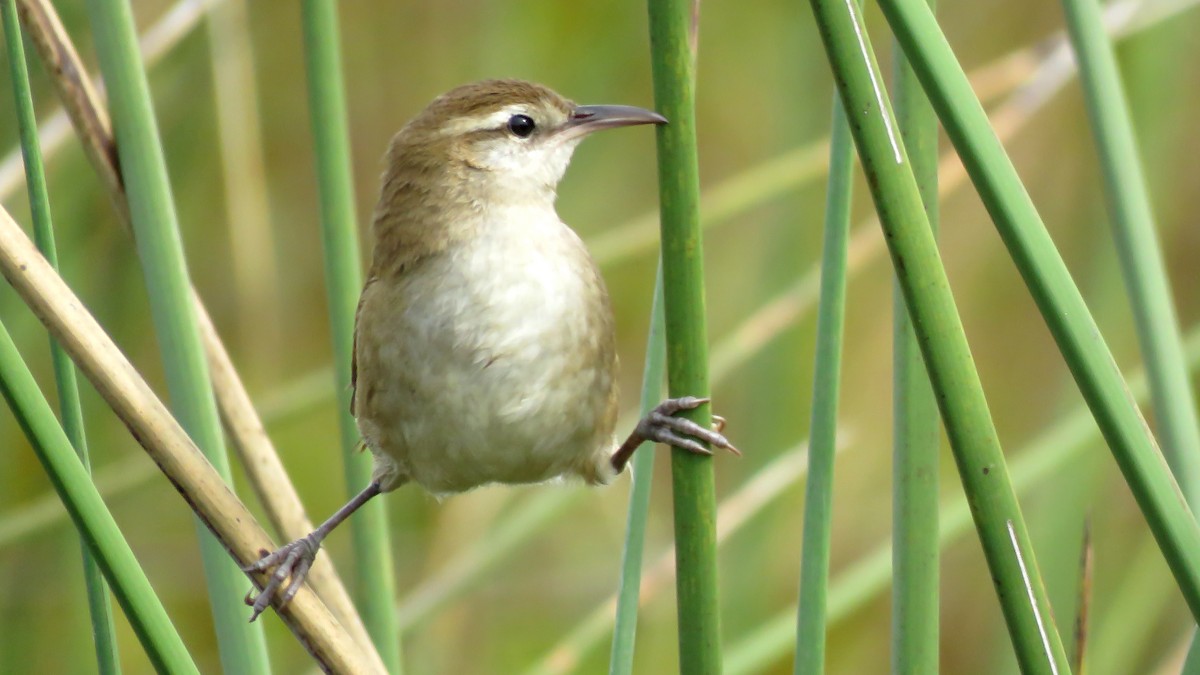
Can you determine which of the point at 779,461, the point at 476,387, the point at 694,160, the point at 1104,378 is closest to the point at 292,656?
the point at 779,461

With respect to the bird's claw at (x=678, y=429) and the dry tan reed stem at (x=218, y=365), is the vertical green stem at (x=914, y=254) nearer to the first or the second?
the bird's claw at (x=678, y=429)

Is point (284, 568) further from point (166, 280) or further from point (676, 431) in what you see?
point (676, 431)

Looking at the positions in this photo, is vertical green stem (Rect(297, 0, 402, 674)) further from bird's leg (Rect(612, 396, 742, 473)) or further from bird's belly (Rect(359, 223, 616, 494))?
bird's leg (Rect(612, 396, 742, 473))

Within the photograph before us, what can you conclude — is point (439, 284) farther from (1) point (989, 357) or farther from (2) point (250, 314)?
(1) point (989, 357)

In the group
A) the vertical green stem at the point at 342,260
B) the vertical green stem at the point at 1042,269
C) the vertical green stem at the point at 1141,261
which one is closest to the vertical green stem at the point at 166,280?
the vertical green stem at the point at 342,260

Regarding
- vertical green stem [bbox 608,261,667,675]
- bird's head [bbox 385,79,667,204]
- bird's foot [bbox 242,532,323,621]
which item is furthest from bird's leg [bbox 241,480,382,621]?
bird's head [bbox 385,79,667,204]

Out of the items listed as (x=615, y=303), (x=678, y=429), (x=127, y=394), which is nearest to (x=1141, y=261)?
(x=678, y=429)

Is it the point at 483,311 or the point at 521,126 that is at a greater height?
the point at 521,126
